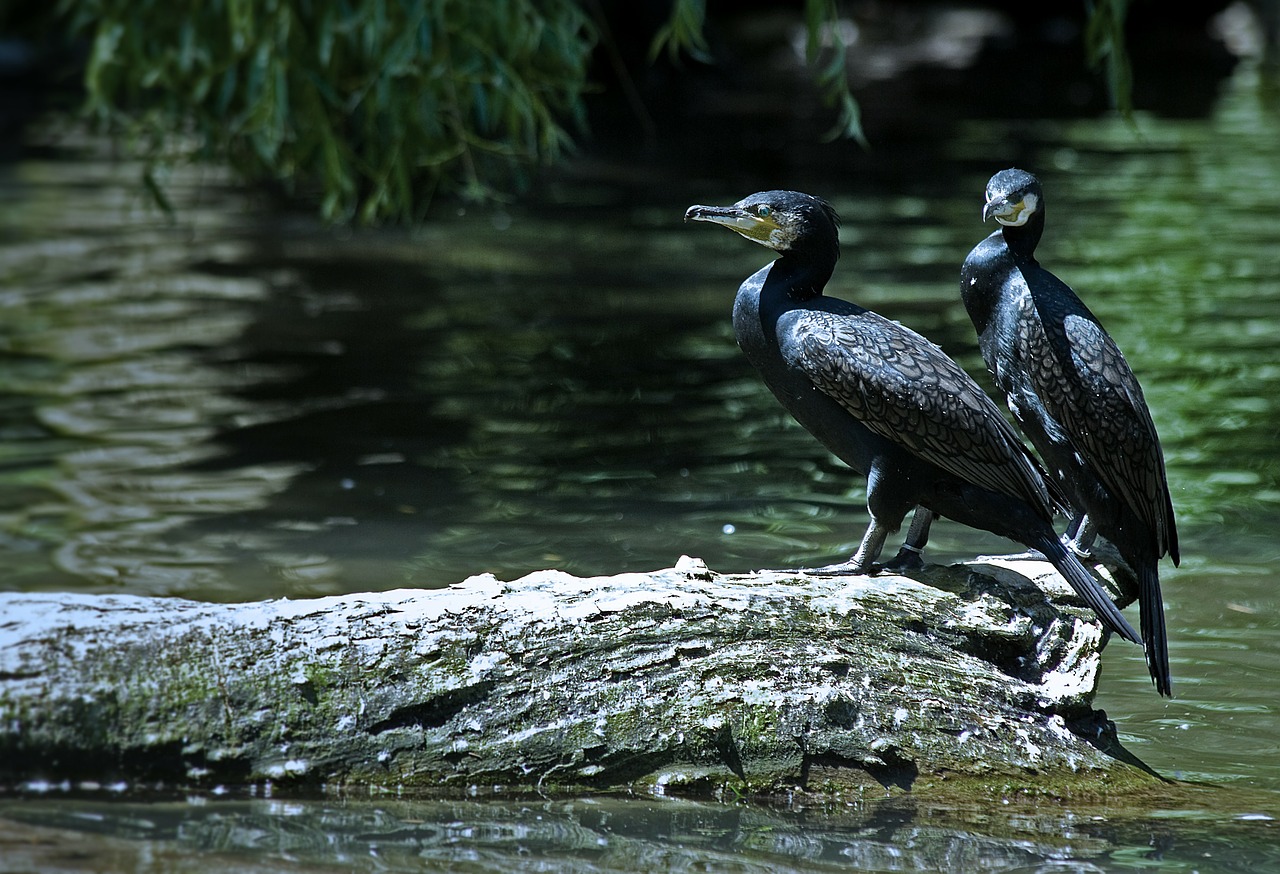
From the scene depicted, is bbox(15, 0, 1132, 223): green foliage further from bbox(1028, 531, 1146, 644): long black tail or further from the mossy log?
the mossy log

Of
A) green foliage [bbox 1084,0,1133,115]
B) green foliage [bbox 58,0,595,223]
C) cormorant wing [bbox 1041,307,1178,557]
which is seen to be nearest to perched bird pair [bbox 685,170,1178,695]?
cormorant wing [bbox 1041,307,1178,557]

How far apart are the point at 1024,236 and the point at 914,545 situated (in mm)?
888

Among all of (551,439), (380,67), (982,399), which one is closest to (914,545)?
(982,399)

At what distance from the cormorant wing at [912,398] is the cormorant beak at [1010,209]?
1.33 ft

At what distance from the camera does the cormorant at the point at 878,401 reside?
4.16m

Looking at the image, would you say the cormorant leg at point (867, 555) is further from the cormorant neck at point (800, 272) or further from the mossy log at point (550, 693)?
the cormorant neck at point (800, 272)

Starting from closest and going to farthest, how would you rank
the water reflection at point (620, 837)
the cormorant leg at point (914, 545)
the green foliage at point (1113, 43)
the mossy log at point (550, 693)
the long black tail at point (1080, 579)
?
1. the water reflection at point (620, 837)
2. the mossy log at point (550, 693)
3. the long black tail at point (1080, 579)
4. the cormorant leg at point (914, 545)
5. the green foliage at point (1113, 43)

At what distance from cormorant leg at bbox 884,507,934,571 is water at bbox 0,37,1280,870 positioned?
0.75 m

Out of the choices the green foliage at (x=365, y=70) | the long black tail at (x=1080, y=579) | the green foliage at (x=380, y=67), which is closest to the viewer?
the long black tail at (x=1080, y=579)

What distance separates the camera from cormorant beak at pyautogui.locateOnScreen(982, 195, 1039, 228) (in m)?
4.28

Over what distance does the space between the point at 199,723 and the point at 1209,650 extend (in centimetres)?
321

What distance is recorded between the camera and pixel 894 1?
3866 centimetres

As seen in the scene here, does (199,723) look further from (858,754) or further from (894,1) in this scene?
(894,1)

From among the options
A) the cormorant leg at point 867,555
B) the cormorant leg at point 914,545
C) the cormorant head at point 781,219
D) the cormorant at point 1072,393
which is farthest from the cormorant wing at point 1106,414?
the cormorant head at point 781,219
